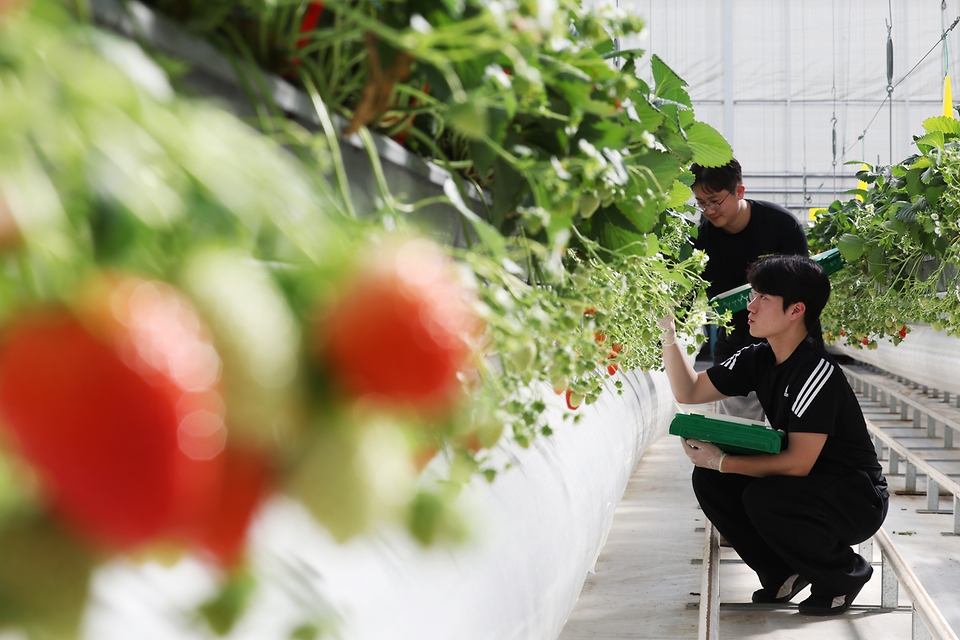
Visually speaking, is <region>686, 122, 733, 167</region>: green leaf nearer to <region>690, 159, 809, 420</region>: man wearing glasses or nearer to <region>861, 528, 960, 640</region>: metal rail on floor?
<region>861, 528, 960, 640</region>: metal rail on floor

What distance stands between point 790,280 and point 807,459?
57 cm

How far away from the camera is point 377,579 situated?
57 cm

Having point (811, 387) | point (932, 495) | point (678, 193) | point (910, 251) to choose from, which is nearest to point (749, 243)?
point (811, 387)

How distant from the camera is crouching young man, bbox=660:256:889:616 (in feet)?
8.68

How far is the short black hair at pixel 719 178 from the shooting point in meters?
2.84

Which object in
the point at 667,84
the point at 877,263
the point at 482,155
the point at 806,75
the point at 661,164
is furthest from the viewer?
the point at 806,75

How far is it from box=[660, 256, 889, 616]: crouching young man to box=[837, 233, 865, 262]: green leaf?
142 cm

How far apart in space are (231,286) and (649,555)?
3.60 meters

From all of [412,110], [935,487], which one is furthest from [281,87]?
[935,487]

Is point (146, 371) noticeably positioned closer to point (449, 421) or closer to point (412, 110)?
point (449, 421)

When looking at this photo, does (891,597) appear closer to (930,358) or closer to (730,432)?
(730,432)

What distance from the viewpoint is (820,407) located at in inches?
102

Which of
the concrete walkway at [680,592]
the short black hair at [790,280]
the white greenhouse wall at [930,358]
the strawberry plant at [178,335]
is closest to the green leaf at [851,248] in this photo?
the white greenhouse wall at [930,358]

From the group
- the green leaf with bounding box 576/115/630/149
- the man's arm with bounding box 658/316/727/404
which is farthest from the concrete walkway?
the green leaf with bounding box 576/115/630/149
